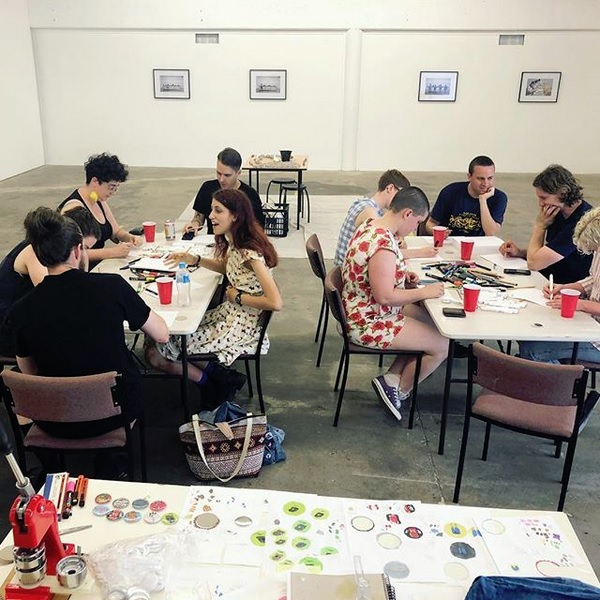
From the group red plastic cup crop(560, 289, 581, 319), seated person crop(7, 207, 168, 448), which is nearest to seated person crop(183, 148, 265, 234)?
seated person crop(7, 207, 168, 448)

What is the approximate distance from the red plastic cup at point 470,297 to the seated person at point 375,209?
0.95m

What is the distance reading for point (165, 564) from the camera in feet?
4.63

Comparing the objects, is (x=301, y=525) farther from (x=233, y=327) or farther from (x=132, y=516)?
(x=233, y=327)

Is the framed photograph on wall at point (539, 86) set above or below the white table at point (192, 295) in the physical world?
above

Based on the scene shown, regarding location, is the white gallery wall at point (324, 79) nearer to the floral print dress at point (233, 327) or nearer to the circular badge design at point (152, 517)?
the floral print dress at point (233, 327)

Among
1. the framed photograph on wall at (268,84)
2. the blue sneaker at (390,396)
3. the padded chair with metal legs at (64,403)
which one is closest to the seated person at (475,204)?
the blue sneaker at (390,396)

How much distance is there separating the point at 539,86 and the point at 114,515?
39.7ft

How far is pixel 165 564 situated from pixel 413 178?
10.8 metres

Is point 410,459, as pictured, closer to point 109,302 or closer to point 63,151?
point 109,302

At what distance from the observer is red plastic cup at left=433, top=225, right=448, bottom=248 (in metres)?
4.05

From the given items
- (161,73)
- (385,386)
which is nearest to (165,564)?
(385,386)

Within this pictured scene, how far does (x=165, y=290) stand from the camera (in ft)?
9.60

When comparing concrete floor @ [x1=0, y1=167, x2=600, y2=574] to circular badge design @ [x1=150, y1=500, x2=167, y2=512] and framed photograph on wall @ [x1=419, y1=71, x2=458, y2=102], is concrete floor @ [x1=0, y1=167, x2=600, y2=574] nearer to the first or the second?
circular badge design @ [x1=150, y1=500, x2=167, y2=512]

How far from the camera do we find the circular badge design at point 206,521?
1580 mm
